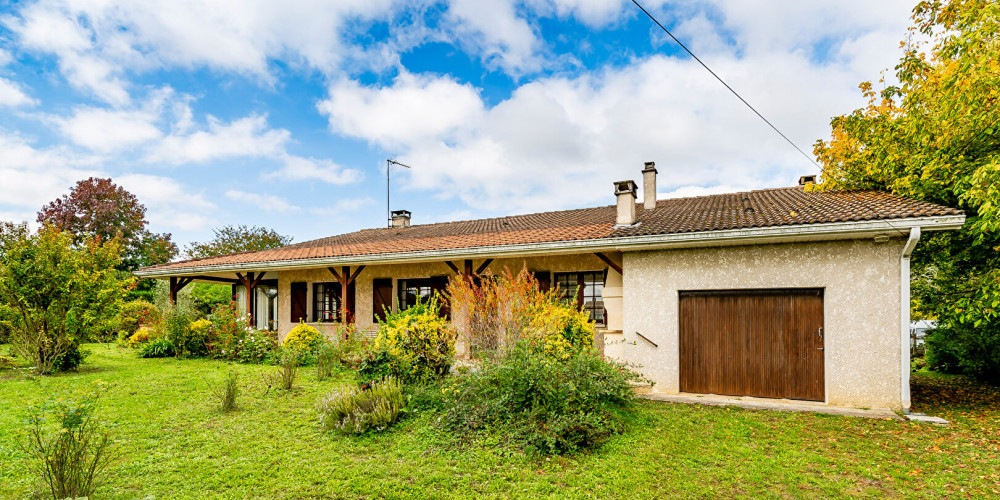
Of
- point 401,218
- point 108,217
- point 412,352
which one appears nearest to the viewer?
point 412,352

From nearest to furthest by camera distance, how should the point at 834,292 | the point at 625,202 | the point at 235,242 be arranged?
the point at 834,292 < the point at 625,202 < the point at 235,242

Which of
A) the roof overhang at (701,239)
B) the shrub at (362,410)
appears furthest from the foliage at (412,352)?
the roof overhang at (701,239)

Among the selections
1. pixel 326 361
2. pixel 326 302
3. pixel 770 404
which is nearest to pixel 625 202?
pixel 770 404

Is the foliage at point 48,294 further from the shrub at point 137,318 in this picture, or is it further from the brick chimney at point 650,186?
the brick chimney at point 650,186

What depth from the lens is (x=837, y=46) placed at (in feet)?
31.2

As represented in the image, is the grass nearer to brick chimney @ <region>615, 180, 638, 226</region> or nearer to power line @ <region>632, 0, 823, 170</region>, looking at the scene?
brick chimney @ <region>615, 180, 638, 226</region>

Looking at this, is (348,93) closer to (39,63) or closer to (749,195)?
(39,63)

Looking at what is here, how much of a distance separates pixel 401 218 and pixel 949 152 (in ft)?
55.2

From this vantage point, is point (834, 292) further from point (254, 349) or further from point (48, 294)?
point (48, 294)

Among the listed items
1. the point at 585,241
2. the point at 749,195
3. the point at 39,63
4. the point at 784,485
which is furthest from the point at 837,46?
the point at 39,63

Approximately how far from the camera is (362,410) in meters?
5.66

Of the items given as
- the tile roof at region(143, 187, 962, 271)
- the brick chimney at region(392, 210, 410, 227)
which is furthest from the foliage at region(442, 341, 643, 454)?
the brick chimney at region(392, 210, 410, 227)

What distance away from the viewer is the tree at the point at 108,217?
27688mm

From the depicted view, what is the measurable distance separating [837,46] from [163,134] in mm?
17020
